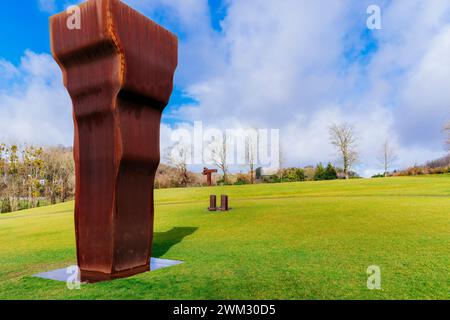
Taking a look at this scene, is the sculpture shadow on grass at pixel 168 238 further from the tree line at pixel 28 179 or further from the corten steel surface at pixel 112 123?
the tree line at pixel 28 179

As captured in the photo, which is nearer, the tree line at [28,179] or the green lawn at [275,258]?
the green lawn at [275,258]

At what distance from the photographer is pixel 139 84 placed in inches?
206

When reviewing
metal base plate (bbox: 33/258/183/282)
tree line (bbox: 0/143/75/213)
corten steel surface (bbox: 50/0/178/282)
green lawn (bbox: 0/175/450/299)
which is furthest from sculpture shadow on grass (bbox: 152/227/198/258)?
tree line (bbox: 0/143/75/213)

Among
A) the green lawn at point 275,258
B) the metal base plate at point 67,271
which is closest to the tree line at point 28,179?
the green lawn at point 275,258

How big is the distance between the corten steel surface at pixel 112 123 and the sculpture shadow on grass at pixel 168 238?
5.80ft

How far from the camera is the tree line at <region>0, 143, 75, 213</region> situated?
34281 mm

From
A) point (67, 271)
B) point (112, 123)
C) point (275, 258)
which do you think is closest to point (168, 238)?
point (67, 271)

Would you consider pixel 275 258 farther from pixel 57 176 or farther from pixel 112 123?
pixel 57 176

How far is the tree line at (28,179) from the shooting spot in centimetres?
3428

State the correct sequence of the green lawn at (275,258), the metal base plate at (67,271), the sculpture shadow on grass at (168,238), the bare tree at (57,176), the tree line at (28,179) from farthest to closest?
the bare tree at (57,176)
the tree line at (28,179)
the sculpture shadow on grass at (168,238)
the metal base plate at (67,271)
the green lawn at (275,258)

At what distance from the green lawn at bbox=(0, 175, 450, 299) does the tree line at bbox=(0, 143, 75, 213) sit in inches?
1041

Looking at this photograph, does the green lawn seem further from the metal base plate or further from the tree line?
the tree line

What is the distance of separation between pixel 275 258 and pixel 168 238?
13.5ft
